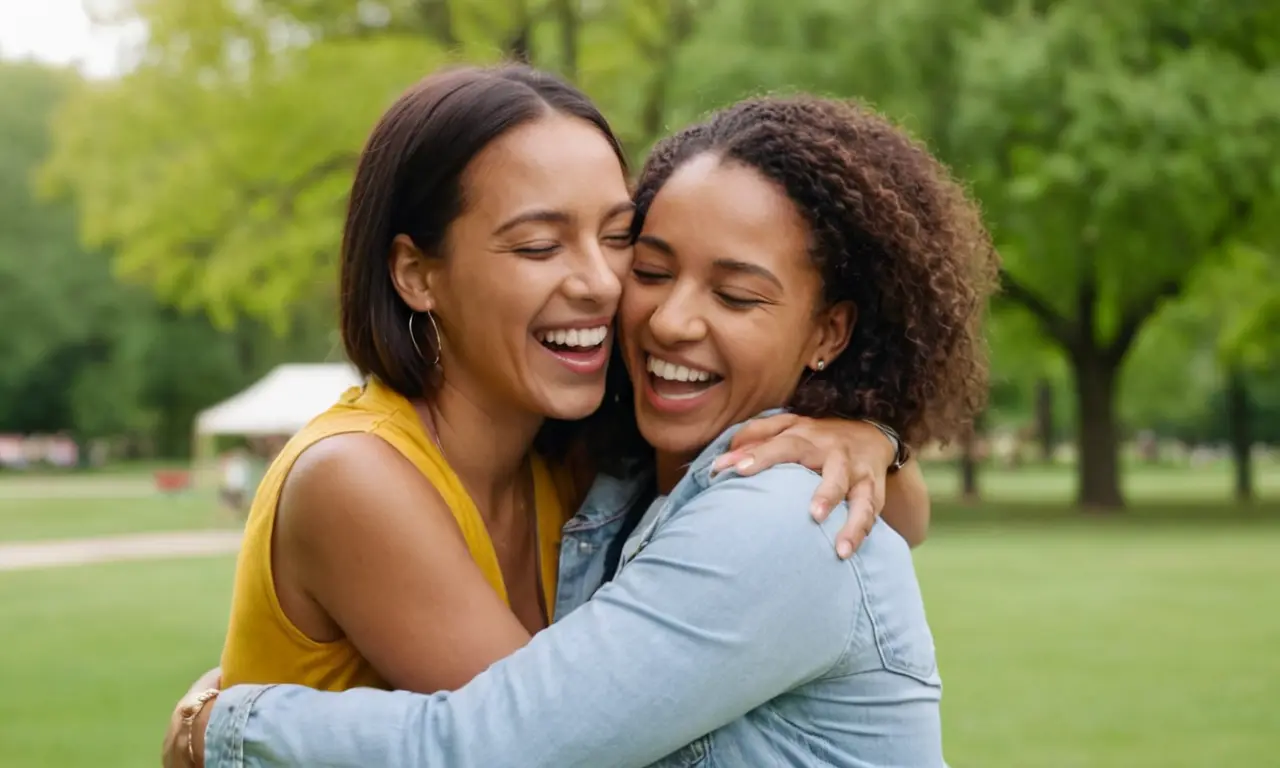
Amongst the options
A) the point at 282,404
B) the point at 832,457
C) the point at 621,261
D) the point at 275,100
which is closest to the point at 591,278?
the point at 621,261

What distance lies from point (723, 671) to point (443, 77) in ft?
4.11

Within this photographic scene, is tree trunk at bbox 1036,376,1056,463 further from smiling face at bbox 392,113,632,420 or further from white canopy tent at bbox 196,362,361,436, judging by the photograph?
smiling face at bbox 392,113,632,420

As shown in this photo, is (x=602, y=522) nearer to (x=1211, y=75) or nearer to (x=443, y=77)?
(x=443, y=77)

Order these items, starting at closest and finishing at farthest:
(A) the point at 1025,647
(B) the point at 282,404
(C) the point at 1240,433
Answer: (A) the point at 1025,647 → (B) the point at 282,404 → (C) the point at 1240,433

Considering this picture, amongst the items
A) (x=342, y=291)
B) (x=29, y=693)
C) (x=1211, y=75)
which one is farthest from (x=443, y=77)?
(x=1211, y=75)

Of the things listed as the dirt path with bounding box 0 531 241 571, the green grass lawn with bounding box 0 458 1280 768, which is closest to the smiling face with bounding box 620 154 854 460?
the green grass lawn with bounding box 0 458 1280 768

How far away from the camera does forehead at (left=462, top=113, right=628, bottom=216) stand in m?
2.54

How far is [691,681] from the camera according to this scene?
77.3 inches

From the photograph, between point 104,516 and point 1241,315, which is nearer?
point 104,516

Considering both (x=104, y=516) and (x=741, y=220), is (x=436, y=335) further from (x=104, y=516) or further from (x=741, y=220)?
(x=104, y=516)

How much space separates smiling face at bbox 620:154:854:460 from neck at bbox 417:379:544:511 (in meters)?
0.27

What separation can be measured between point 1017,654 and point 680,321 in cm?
812

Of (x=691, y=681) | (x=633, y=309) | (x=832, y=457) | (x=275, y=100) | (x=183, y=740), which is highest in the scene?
(x=275, y=100)

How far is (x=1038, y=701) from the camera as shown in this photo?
27.6 feet
